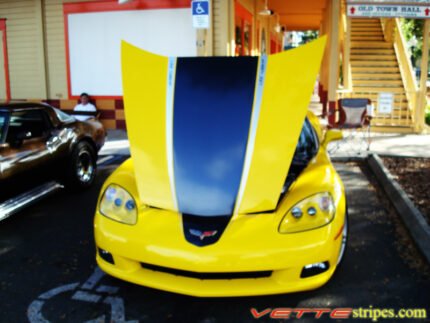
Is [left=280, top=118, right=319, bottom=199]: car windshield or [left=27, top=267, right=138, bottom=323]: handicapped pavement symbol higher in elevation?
[left=280, top=118, right=319, bottom=199]: car windshield

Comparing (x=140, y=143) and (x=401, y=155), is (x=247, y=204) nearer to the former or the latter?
(x=140, y=143)

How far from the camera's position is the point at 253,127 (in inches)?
142

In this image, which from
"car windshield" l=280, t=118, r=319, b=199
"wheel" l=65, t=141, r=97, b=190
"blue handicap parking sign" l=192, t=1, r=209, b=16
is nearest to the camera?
"car windshield" l=280, t=118, r=319, b=199

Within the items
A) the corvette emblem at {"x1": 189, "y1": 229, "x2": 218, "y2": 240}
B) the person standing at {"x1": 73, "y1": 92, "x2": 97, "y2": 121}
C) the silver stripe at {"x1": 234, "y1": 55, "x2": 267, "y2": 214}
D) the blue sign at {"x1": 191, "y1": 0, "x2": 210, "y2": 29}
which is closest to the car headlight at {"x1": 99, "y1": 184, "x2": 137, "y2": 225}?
the corvette emblem at {"x1": 189, "y1": 229, "x2": 218, "y2": 240}

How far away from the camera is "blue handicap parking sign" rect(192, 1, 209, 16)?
28.9 ft

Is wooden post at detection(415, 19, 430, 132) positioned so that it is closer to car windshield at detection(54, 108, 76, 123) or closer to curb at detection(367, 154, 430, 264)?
curb at detection(367, 154, 430, 264)

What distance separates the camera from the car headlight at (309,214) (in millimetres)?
3084

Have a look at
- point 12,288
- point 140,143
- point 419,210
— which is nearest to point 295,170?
point 140,143

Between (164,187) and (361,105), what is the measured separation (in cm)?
661

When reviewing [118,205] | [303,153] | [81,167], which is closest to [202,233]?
[118,205]

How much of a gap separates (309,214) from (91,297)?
1.69m

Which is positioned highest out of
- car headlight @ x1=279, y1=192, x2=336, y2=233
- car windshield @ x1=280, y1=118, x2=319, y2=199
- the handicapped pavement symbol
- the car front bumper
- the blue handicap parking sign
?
the blue handicap parking sign

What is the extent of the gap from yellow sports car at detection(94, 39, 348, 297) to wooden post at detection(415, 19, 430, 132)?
7624 millimetres

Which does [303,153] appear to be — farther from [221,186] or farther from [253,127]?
[221,186]
